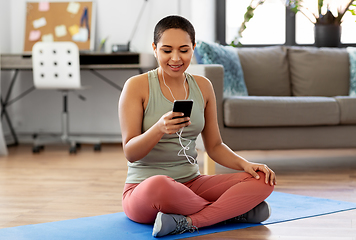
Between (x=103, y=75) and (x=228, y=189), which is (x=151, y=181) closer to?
(x=228, y=189)

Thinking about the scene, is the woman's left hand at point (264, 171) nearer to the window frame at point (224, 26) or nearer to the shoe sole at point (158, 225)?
the shoe sole at point (158, 225)

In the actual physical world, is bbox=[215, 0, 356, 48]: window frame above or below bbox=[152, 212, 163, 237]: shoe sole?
above

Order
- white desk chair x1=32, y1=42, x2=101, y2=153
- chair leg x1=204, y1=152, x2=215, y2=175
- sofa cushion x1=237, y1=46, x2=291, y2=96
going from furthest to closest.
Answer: white desk chair x1=32, y1=42, x2=101, y2=153 → sofa cushion x1=237, y1=46, x2=291, y2=96 → chair leg x1=204, y1=152, x2=215, y2=175

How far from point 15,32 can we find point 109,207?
2.98m

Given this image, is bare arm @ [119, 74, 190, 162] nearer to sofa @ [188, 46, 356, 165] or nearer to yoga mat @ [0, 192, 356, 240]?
yoga mat @ [0, 192, 356, 240]

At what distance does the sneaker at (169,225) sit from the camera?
1.40 m

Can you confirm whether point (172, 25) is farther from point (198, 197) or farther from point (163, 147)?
point (198, 197)

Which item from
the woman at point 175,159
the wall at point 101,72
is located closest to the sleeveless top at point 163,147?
the woman at point 175,159

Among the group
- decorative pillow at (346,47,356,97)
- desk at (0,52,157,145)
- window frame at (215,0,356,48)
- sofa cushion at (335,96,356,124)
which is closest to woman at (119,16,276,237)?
sofa cushion at (335,96,356,124)

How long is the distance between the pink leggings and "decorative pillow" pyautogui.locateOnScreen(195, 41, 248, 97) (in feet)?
4.06

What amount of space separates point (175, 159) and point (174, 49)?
15.0 inches

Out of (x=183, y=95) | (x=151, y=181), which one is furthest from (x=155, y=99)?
(x=151, y=181)

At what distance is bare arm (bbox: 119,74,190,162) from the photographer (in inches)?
54.4

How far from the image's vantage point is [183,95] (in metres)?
1.62
